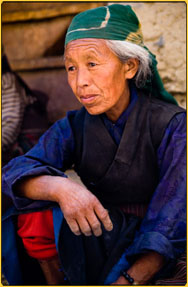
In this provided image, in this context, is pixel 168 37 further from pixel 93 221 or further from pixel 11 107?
pixel 93 221

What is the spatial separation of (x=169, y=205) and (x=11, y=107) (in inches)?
77.7

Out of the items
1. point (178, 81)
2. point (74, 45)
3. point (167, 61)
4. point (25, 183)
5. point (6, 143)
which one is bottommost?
point (6, 143)

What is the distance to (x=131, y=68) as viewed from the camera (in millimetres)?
1880

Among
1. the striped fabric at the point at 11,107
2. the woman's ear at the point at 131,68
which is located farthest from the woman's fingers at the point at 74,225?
the striped fabric at the point at 11,107

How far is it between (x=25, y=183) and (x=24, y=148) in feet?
4.04

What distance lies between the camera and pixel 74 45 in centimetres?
174

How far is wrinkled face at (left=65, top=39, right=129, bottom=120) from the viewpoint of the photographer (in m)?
1.71

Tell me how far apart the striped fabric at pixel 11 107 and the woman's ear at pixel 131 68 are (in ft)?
4.99

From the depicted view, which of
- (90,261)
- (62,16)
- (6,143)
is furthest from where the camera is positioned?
(62,16)

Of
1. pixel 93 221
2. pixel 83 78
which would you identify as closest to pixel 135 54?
pixel 83 78

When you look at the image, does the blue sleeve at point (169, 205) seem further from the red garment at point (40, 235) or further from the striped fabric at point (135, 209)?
the red garment at point (40, 235)

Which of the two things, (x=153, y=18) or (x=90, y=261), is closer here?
(x=90, y=261)

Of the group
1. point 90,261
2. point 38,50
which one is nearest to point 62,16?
point 38,50

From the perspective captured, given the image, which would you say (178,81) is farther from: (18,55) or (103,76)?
(18,55)
